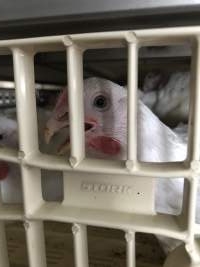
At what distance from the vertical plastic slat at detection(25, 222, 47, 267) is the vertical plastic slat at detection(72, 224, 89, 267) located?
0.08m

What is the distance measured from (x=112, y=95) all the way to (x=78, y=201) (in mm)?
207

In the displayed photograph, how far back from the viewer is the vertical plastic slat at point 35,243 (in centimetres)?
58

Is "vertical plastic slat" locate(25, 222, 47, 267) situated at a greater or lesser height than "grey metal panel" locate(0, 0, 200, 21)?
lesser

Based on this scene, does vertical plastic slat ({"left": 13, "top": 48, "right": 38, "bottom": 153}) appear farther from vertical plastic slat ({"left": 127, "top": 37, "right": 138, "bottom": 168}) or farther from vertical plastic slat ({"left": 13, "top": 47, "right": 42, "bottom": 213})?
vertical plastic slat ({"left": 127, "top": 37, "right": 138, "bottom": 168})

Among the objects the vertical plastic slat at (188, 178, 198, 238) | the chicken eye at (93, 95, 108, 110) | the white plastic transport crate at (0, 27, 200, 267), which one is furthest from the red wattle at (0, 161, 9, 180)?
the vertical plastic slat at (188, 178, 198, 238)

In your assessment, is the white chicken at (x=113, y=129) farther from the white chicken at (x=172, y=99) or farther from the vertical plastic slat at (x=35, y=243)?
the white chicken at (x=172, y=99)

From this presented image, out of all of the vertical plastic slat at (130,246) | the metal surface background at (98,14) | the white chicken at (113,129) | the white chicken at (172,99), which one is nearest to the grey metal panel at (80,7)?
the metal surface background at (98,14)

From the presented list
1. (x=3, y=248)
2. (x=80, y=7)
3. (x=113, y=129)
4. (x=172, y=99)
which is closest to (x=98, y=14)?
(x=80, y=7)

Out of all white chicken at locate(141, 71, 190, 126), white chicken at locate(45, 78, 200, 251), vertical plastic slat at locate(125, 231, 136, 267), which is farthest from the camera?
white chicken at locate(141, 71, 190, 126)

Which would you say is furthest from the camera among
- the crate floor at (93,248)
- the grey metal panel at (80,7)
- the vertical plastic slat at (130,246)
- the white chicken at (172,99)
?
the white chicken at (172,99)

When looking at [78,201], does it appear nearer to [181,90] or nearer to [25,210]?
[25,210]

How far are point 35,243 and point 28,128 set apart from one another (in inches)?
8.3

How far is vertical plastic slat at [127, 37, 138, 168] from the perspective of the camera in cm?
45

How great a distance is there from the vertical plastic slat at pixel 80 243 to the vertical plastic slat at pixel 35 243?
0.08m
